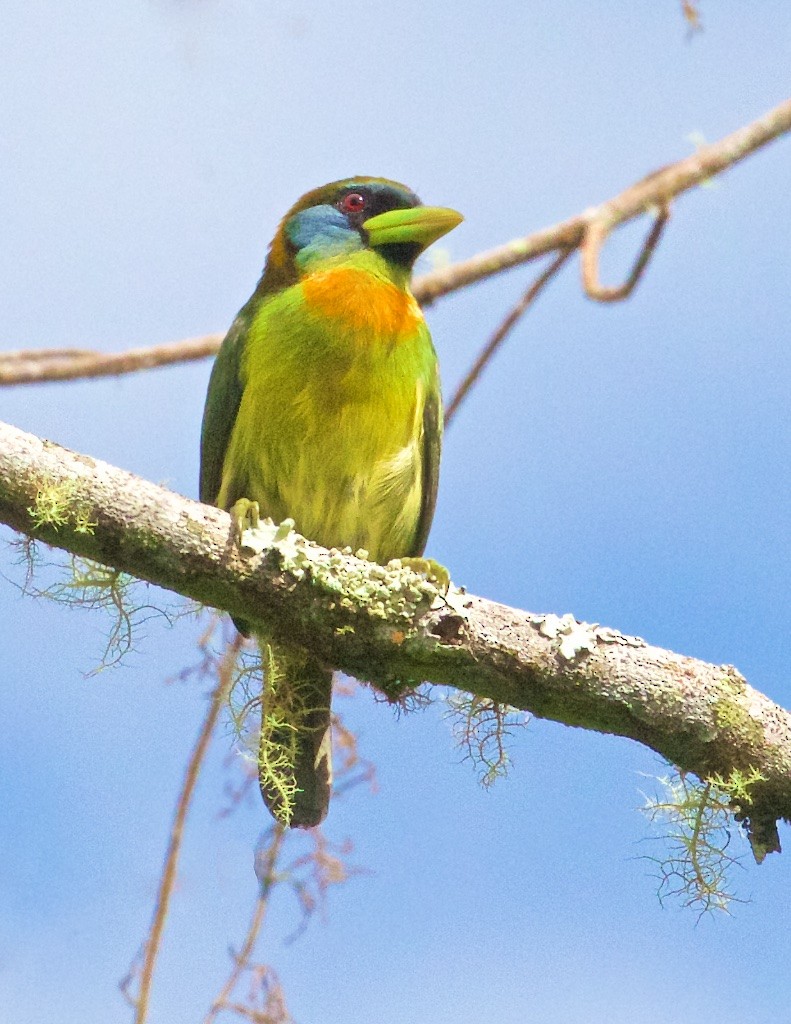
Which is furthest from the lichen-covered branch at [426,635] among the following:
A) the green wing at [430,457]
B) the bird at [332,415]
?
the green wing at [430,457]

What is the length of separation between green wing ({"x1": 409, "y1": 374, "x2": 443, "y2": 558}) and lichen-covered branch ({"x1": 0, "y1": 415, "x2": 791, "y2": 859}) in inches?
33.0

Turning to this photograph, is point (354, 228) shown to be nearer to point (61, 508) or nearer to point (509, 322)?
point (509, 322)

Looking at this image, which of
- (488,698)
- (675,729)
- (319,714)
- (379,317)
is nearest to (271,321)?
(379,317)

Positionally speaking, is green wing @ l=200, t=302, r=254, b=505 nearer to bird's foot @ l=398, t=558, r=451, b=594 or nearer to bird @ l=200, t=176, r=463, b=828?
bird @ l=200, t=176, r=463, b=828

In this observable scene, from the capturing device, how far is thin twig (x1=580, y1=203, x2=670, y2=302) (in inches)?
87.6

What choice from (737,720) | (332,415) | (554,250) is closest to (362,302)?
(332,415)

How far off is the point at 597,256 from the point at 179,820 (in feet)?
5.46

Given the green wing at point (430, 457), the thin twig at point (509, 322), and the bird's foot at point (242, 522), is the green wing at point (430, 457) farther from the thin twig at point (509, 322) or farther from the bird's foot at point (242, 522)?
the bird's foot at point (242, 522)

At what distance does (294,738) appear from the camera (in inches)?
96.7

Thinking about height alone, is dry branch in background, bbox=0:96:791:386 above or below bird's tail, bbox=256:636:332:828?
above

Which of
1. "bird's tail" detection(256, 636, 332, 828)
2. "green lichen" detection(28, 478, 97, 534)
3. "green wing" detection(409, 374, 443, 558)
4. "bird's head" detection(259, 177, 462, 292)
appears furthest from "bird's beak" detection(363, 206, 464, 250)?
"green lichen" detection(28, 478, 97, 534)

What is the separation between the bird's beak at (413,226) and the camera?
312cm

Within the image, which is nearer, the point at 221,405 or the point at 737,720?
the point at 737,720

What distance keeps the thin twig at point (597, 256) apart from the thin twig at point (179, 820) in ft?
3.60
